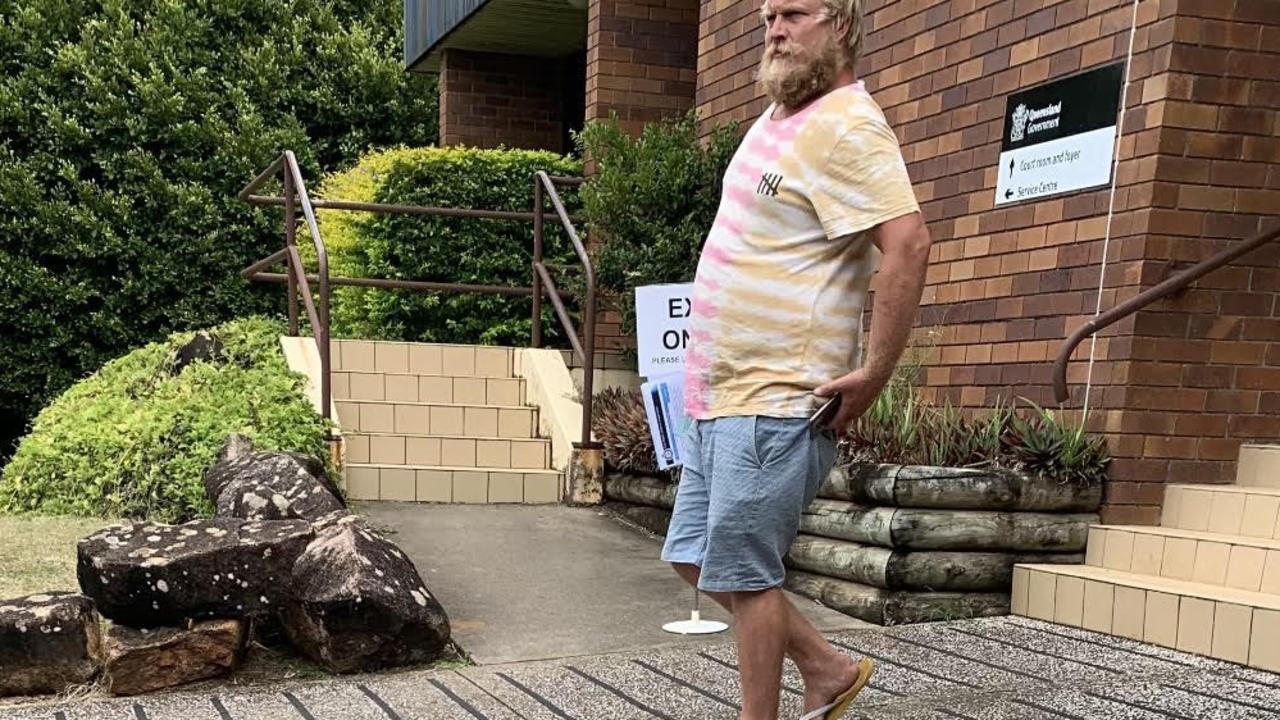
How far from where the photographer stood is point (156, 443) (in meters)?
5.34

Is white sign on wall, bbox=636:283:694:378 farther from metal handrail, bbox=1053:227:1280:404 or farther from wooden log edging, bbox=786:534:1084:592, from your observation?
metal handrail, bbox=1053:227:1280:404

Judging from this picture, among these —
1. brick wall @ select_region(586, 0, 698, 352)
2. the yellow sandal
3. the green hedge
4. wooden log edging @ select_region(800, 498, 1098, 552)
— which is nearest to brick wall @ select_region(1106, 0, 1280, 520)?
wooden log edging @ select_region(800, 498, 1098, 552)

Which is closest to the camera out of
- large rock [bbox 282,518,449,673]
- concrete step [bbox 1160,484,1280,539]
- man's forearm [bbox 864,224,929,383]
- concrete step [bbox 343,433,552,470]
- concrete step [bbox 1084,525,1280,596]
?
man's forearm [bbox 864,224,929,383]

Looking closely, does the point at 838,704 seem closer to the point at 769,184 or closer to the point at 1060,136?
the point at 769,184

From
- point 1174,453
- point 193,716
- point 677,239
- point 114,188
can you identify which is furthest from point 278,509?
point 114,188

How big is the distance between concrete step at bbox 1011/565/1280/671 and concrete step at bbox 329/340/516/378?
151 inches

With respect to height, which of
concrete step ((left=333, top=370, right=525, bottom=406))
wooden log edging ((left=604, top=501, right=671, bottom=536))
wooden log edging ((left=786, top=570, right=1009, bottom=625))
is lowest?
wooden log edging ((left=604, top=501, right=671, bottom=536))

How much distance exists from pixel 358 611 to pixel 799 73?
194 centimetres

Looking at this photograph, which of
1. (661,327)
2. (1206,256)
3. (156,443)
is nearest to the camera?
(1206,256)

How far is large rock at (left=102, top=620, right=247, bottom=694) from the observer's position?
10.1 feet

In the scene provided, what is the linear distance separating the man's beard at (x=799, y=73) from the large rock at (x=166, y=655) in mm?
2136

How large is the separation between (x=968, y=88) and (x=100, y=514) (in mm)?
4390

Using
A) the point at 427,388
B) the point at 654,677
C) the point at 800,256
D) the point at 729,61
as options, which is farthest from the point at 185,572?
the point at 729,61

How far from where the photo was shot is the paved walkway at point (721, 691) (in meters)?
2.95
